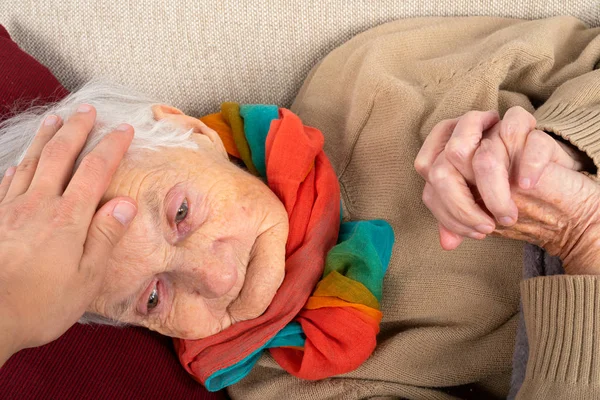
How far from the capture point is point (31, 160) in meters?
0.89

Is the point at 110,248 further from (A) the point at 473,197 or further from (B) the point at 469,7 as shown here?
(B) the point at 469,7

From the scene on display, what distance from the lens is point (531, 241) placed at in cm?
104

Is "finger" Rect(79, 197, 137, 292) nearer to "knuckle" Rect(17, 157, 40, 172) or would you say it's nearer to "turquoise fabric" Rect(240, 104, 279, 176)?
"knuckle" Rect(17, 157, 40, 172)

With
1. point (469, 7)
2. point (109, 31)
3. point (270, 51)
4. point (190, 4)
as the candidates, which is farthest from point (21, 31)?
point (469, 7)

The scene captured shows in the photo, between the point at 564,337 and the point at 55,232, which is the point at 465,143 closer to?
the point at 564,337

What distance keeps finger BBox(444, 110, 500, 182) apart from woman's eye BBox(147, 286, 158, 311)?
A: 617 millimetres

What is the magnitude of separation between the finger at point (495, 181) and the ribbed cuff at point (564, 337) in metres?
0.19

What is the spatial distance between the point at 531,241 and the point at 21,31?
4.73ft

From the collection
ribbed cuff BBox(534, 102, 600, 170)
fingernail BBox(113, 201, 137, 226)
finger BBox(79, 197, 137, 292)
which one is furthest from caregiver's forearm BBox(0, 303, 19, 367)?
ribbed cuff BBox(534, 102, 600, 170)

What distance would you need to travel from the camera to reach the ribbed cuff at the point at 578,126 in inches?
36.5

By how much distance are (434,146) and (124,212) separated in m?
0.56

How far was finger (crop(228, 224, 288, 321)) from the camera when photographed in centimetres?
103

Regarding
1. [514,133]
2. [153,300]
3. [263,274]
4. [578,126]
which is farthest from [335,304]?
[578,126]

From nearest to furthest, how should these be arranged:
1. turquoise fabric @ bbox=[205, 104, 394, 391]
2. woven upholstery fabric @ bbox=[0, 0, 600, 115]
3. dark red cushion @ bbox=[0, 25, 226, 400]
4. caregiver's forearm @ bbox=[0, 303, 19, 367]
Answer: caregiver's forearm @ bbox=[0, 303, 19, 367] < dark red cushion @ bbox=[0, 25, 226, 400] < turquoise fabric @ bbox=[205, 104, 394, 391] < woven upholstery fabric @ bbox=[0, 0, 600, 115]
